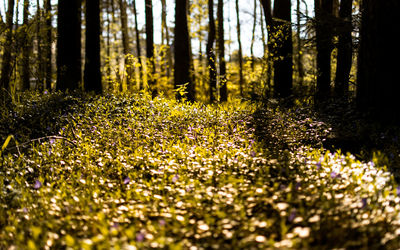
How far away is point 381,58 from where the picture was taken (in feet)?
15.2

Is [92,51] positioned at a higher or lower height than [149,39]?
lower

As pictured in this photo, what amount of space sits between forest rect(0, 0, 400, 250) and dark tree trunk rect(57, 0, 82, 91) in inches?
1.2

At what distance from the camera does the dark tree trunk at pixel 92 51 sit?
8375 millimetres

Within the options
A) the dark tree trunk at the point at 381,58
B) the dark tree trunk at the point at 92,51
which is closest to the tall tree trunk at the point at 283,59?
the dark tree trunk at the point at 381,58

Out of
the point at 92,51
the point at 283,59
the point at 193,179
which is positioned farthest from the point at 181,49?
the point at 193,179

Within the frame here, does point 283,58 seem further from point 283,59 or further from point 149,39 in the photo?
point 149,39

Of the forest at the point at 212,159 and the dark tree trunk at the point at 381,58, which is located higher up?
the dark tree trunk at the point at 381,58

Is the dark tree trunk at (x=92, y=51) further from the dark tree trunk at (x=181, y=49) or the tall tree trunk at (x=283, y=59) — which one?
the tall tree trunk at (x=283, y=59)

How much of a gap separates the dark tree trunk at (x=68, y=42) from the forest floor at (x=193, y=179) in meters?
1.60

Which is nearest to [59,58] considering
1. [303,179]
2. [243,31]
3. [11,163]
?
[11,163]

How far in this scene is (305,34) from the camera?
6.14 m

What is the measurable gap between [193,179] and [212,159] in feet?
1.77

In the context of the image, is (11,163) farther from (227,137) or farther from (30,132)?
(227,137)

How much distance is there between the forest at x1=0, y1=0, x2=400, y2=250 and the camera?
2.23 metres
